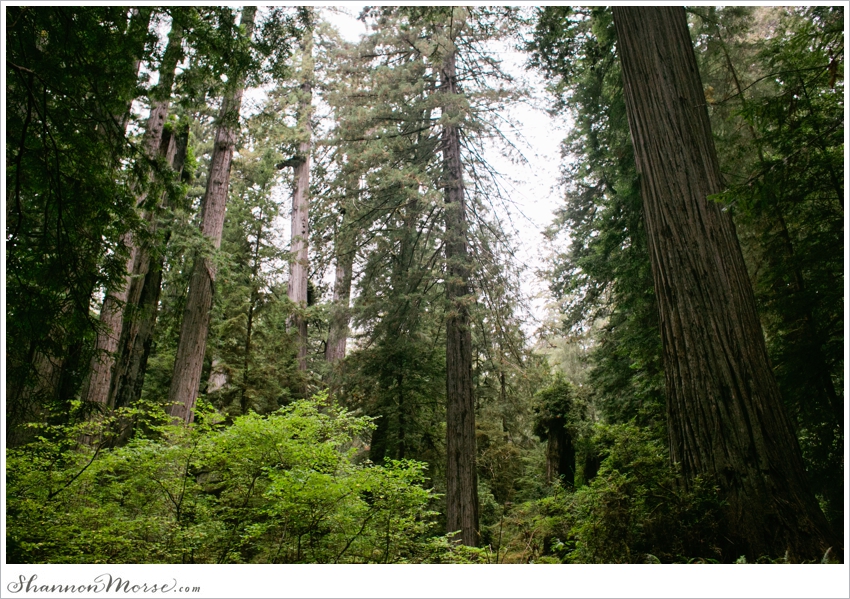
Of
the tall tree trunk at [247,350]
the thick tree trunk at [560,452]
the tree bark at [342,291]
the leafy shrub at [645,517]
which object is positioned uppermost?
the tree bark at [342,291]

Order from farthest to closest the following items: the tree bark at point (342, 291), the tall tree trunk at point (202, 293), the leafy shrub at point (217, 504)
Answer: the tree bark at point (342, 291) < the tall tree trunk at point (202, 293) < the leafy shrub at point (217, 504)

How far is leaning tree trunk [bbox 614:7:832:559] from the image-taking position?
2.89 meters

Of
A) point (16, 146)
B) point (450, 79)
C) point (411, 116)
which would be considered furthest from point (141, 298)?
point (450, 79)

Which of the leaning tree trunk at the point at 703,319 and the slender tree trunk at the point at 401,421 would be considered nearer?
the leaning tree trunk at the point at 703,319

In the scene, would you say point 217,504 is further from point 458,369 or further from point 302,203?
point 302,203

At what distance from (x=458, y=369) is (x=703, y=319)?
17.5ft

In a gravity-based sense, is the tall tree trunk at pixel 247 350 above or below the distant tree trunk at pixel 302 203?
below

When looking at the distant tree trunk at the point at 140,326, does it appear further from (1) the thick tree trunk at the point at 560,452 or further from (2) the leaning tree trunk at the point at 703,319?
(1) the thick tree trunk at the point at 560,452

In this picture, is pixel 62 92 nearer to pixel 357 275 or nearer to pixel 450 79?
pixel 357 275

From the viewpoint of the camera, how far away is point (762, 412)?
3.12m

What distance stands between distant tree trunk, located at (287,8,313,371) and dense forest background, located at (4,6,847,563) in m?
2.34

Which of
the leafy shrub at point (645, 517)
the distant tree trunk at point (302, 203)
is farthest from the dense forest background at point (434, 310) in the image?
the distant tree trunk at point (302, 203)

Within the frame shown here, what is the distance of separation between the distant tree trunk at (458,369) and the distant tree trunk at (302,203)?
177 inches

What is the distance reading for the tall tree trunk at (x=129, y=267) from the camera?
15.5 ft
